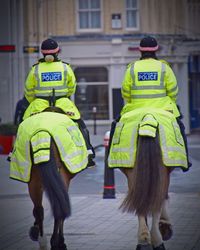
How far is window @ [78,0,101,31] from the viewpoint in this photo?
31625mm

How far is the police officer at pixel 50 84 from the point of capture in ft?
26.8

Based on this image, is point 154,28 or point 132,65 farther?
point 154,28

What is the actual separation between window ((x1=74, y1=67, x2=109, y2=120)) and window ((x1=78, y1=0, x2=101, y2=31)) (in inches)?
65.3

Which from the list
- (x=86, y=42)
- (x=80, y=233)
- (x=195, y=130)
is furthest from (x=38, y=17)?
(x=80, y=233)

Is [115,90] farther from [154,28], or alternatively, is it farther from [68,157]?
[68,157]

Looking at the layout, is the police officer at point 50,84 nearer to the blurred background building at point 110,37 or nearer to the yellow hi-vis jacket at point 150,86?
the yellow hi-vis jacket at point 150,86

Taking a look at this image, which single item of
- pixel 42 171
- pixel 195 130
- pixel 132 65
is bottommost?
pixel 195 130

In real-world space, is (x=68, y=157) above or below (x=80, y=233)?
above

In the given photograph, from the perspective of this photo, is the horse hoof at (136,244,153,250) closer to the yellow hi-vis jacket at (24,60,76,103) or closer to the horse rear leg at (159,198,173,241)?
the horse rear leg at (159,198,173,241)

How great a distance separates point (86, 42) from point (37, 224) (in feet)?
79.7

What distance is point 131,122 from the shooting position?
770 centimetres

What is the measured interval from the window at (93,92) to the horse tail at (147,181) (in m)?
24.6

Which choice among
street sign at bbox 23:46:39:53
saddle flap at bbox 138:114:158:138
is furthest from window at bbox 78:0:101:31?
saddle flap at bbox 138:114:158:138

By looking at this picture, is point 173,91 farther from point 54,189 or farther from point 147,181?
point 54,189
